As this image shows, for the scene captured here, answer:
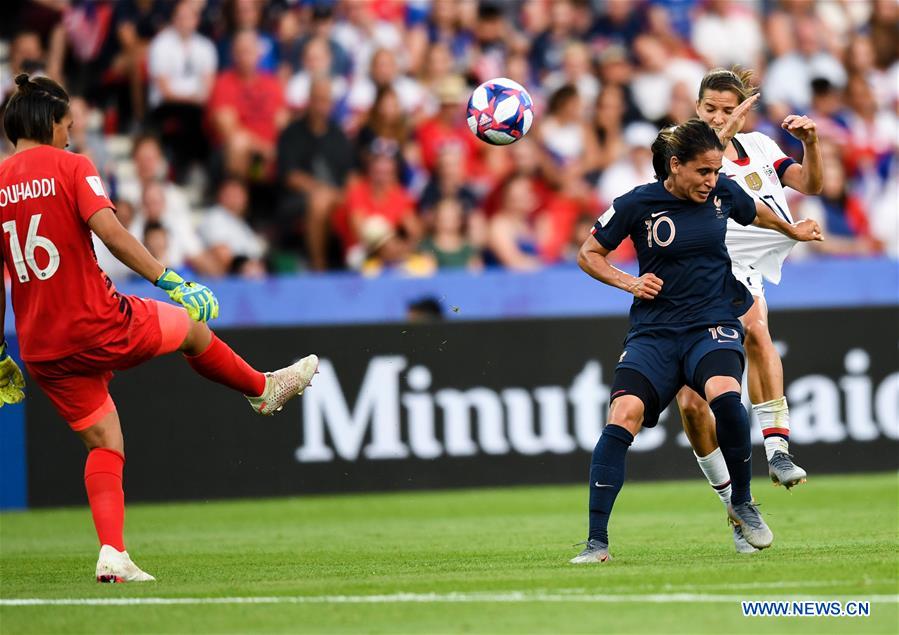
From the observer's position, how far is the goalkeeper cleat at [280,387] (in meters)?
8.42

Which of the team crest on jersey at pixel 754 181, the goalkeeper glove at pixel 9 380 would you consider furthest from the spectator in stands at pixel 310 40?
the goalkeeper glove at pixel 9 380

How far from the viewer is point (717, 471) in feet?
28.8

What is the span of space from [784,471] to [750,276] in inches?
56.4

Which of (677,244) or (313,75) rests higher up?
(313,75)

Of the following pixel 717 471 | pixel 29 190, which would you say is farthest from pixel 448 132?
pixel 29 190

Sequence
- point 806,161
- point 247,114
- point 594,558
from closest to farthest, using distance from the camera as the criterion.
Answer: point 594,558 → point 806,161 → point 247,114

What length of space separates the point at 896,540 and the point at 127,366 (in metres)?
4.33

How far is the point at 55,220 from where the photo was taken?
7504 millimetres

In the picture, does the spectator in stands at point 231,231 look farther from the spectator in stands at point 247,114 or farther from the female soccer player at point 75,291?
the female soccer player at point 75,291

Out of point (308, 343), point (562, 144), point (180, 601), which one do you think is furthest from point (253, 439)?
point (180, 601)

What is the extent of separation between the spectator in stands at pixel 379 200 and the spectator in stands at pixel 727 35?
4988mm

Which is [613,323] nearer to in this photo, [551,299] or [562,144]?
[551,299]

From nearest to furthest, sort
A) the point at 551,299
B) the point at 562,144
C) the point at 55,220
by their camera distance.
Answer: the point at 55,220 < the point at 551,299 < the point at 562,144

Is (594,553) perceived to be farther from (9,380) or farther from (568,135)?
(568,135)
